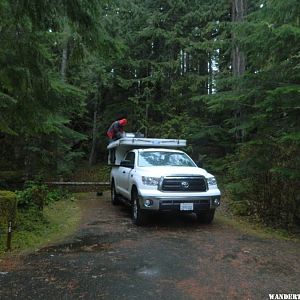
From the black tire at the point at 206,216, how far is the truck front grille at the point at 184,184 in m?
0.68

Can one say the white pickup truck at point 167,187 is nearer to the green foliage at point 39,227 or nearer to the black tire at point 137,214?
the black tire at point 137,214

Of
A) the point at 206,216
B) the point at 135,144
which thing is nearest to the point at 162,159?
the point at 135,144

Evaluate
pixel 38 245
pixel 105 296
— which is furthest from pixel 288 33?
pixel 38 245

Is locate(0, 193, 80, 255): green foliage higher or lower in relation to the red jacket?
lower

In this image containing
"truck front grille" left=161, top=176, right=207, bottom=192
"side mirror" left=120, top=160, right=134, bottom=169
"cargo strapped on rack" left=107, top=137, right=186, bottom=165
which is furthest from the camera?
"cargo strapped on rack" left=107, top=137, right=186, bottom=165

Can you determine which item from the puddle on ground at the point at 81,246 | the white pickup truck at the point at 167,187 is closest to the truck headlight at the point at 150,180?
the white pickup truck at the point at 167,187

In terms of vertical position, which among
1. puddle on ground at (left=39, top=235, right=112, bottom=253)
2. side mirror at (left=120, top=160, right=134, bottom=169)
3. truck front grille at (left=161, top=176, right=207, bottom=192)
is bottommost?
puddle on ground at (left=39, top=235, right=112, bottom=253)

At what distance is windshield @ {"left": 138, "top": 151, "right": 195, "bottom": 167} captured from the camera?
11545 millimetres

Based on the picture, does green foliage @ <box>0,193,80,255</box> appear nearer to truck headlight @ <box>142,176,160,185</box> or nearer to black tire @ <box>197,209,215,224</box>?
truck headlight @ <box>142,176,160,185</box>

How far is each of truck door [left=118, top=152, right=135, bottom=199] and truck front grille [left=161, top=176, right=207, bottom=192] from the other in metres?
1.90

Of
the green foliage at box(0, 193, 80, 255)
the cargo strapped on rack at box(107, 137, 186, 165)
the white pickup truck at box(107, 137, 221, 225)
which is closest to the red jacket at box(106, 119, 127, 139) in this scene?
the cargo strapped on rack at box(107, 137, 186, 165)

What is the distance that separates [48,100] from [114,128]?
8.05 metres

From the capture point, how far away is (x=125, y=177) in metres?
12.2

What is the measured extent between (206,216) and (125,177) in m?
2.75
